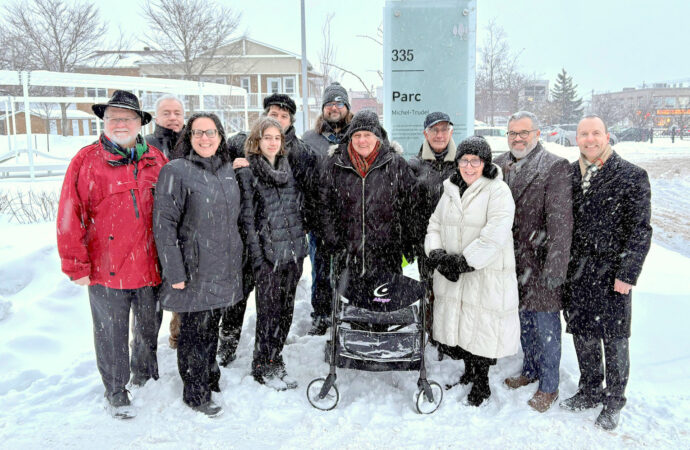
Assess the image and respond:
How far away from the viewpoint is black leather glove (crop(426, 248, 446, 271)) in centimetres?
341

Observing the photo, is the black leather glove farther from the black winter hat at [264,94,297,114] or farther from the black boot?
the black winter hat at [264,94,297,114]

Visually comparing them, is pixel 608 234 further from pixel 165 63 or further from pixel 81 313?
pixel 165 63

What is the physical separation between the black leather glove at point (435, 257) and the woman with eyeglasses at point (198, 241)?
4.41ft

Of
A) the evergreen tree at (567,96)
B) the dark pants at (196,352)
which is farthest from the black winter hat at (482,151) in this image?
the evergreen tree at (567,96)

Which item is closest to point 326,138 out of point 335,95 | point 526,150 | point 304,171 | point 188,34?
point 335,95

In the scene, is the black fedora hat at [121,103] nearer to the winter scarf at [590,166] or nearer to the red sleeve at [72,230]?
the red sleeve at [72,230]

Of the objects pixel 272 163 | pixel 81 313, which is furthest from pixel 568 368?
pixel 81 313

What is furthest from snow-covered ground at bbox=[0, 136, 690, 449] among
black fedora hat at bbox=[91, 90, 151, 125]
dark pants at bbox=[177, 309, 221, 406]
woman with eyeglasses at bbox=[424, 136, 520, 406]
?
black fedora hat at bbox=[91, 90, 151, 125]

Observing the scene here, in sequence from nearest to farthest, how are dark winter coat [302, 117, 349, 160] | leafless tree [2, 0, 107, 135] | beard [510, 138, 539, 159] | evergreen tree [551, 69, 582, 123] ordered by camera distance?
beard [510, 138, 539, 159]
dark winter coat [302, 117, 349, 160]
leafless tree [2, 0, 107, 135]
evergreen tree [551, 69, 582, 123]

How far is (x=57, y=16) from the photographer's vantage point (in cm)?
2483

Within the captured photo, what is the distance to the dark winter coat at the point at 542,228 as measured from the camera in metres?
3.28

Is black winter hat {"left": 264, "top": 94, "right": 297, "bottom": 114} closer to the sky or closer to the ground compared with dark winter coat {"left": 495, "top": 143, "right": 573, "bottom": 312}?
closer to the sky

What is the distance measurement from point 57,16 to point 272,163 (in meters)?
27.3

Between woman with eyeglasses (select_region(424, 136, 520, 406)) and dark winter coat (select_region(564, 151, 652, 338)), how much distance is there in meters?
0.43
